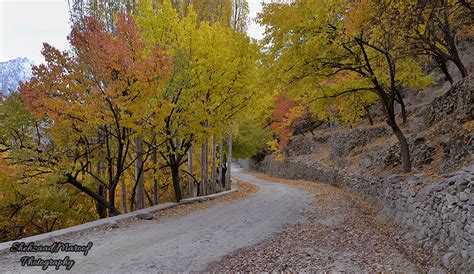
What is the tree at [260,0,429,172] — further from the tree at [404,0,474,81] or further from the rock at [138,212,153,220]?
the rock at [138,212,153,220]

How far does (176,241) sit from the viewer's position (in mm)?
7340

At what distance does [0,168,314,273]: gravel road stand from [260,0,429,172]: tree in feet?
15.2

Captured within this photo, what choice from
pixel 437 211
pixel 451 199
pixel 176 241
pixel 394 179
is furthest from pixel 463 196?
pixel 176 241

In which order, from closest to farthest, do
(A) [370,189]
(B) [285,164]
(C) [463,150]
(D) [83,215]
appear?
(C) [463,150] < (A) [370,189] < (D) [83,215] < (B) [285,164]

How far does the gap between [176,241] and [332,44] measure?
692 centimetres

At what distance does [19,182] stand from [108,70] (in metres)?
5.55

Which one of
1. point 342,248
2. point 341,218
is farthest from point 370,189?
point 342,248

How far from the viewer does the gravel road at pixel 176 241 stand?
18.9ft

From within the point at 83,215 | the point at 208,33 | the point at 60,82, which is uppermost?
the point at 208,33

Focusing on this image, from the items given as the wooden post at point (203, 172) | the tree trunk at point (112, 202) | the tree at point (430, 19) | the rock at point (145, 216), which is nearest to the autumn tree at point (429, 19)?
the tree at point (430, 19)

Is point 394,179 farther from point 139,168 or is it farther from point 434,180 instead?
point 139,168

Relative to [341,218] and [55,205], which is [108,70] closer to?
[55,205]

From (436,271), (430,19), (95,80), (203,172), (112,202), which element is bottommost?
(436,271)

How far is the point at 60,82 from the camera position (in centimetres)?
903
